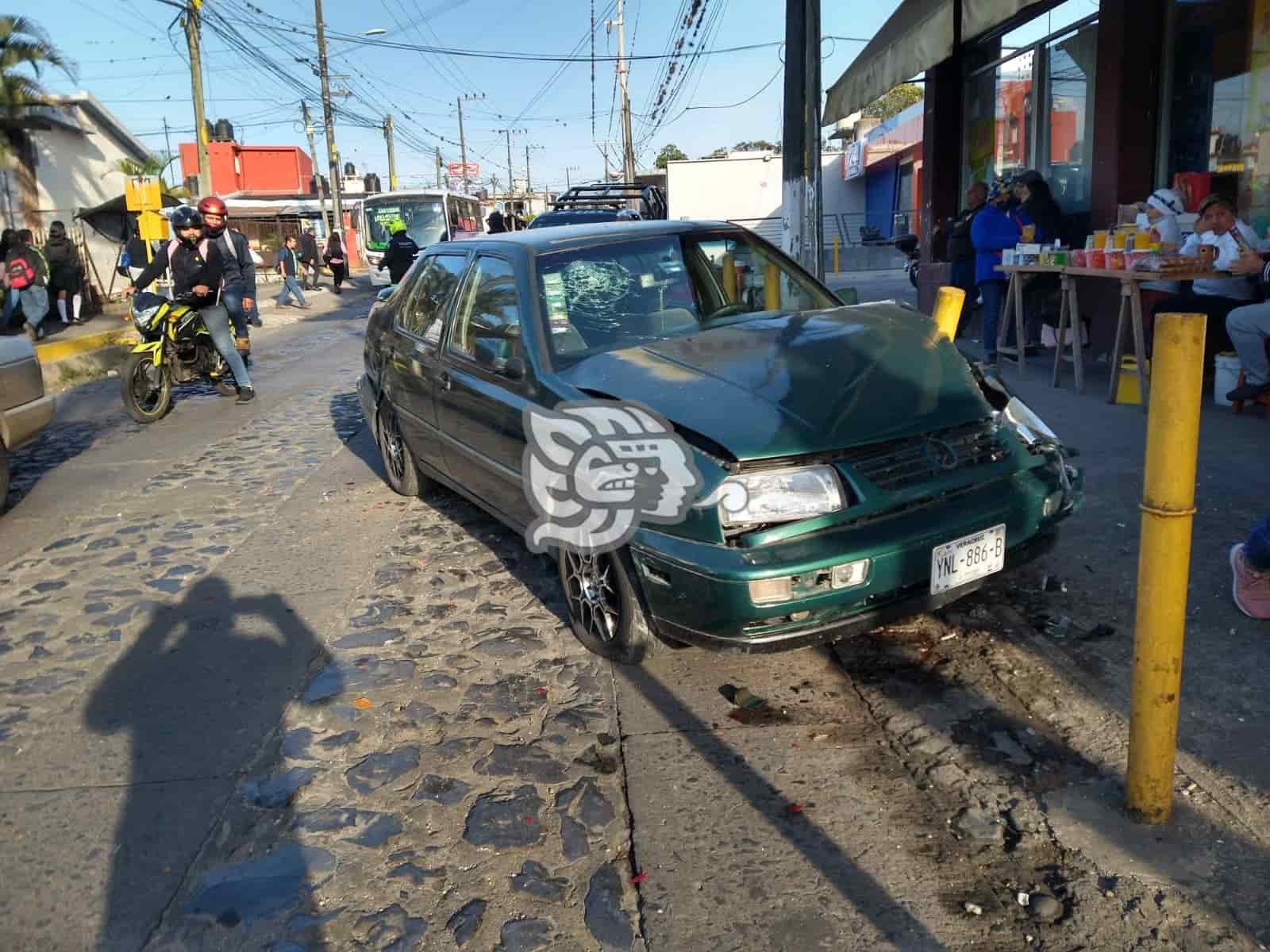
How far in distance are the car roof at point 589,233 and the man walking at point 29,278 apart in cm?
1411

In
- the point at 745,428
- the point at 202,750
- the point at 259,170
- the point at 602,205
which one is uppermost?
the point at 259,170

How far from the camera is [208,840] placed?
3.07 m

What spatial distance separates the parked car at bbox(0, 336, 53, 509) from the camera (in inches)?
259

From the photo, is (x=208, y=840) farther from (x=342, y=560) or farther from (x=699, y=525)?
(x=342, y=560)

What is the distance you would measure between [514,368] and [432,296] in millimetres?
1571

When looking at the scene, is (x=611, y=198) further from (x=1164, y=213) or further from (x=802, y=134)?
(x=1164, y=213)

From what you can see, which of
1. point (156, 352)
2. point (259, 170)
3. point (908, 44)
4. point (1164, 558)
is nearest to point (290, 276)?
point (156, 352)

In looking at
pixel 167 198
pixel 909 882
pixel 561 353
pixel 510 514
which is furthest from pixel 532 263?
Result: pixel 167 198

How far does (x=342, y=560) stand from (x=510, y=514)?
1.34 m

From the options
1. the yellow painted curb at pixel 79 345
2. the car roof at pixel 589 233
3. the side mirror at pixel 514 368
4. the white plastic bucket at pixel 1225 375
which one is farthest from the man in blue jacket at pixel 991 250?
the yellow painted curb at pixel 79 345

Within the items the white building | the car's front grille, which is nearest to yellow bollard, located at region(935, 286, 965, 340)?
the car's front grille

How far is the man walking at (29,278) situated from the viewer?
16.5 meters

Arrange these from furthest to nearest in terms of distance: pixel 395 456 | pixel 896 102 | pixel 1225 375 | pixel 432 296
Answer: pixel 896 102, pixel 1225 375, pixel 395 456, pixel 432 296

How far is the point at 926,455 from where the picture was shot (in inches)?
144
